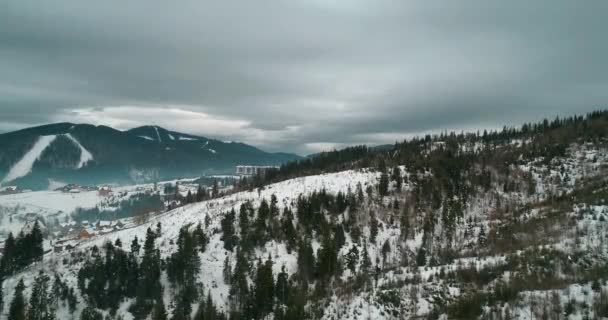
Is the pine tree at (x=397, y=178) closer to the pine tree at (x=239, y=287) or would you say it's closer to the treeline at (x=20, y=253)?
the pine tree at (x=239, y=287)

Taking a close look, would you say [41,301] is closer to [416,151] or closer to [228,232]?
[228,232]

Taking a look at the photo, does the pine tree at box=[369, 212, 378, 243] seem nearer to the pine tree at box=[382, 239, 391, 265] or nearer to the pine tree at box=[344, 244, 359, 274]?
the pine tree at box=[382, 239, 391, 265]

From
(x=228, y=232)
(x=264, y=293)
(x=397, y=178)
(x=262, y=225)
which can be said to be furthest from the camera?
(x=397, y=178)

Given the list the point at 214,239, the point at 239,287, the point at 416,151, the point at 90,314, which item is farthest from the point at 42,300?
the point at 416,151

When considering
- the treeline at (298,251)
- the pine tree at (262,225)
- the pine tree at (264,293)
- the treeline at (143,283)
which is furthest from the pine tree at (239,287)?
the pine tree at (262,225)

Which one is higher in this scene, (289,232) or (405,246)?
(289,232)

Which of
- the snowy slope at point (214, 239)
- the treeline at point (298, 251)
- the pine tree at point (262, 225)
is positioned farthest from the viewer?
the pine tree at point (262, 225)

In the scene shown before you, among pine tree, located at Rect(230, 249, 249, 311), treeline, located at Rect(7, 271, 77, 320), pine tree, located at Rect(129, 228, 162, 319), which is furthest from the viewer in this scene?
pine tree, located at Rect(230, 249, 249, 311)

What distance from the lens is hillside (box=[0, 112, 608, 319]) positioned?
42.8m

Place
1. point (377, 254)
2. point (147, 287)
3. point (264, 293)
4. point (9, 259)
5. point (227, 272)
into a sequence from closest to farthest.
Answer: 1. point (264, 293)
2. point (147, 287)
3. point (227, 272)
4. point (9, 259)
5. point (377, 254)

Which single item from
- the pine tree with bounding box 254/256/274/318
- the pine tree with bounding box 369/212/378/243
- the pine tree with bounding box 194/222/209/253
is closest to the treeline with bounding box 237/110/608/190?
the pine tree with bounding box 369/212/378/243

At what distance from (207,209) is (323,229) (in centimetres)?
3919

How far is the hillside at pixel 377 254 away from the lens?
42.8 m

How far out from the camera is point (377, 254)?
78875 mm
